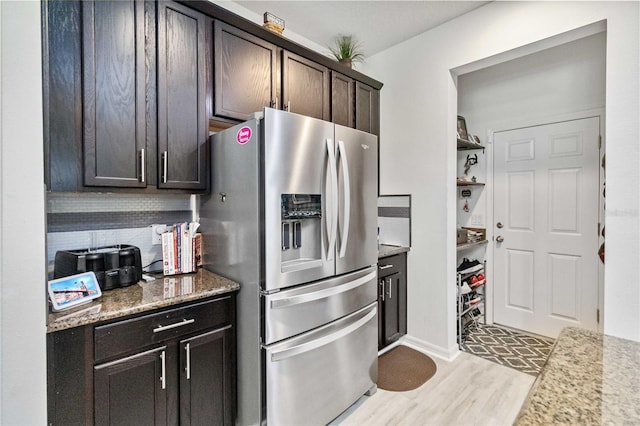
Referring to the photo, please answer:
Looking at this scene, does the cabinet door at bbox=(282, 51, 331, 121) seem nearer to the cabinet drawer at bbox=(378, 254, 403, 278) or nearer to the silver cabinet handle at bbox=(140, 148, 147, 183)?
the silver cabinet handle at bbox=(140, 148, 147, 183)

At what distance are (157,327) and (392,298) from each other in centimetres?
186

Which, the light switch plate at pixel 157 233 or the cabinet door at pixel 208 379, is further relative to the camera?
the light switch plate at pixel 157 233

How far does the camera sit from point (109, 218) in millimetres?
1694

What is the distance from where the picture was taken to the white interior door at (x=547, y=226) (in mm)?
2645

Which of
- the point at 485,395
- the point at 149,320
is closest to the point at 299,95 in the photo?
the point at 149,320

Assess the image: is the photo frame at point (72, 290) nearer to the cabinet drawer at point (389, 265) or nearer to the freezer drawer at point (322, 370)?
the freezer drawer at point (322, 370)

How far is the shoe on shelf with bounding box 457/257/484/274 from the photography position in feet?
9.57

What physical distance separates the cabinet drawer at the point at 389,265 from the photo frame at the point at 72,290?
6.13ft

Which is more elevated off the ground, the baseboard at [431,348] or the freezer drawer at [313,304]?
the freezer drawer at [313,304]

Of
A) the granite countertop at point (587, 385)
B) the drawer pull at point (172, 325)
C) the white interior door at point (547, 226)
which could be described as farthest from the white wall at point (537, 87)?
the drawer pull at point (172, 325)

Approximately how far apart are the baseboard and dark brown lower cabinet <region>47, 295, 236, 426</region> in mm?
1747

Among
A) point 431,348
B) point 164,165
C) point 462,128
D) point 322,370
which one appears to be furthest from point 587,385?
point 462,128

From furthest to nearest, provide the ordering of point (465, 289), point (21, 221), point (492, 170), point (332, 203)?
1. point (492, 170)
2. point (465, 289)
3. point (332, 203)
4. point (21, 221)

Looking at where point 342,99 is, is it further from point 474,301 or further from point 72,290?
point 474,301
